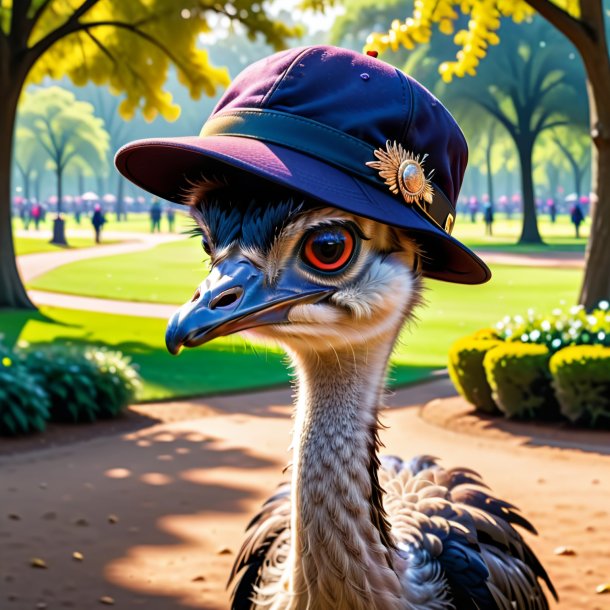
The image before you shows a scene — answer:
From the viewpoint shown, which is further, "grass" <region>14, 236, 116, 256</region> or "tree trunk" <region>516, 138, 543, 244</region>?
"tree trunk" <region>516, 138, 543, 244</region>

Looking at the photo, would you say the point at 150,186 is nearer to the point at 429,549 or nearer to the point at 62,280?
the point at 429,549

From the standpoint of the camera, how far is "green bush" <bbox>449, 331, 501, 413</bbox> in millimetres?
10008

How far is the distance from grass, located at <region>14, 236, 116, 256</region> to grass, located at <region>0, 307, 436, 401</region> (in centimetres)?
1980

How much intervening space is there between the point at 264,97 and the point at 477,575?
5.18 ft

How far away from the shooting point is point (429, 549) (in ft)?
9.61

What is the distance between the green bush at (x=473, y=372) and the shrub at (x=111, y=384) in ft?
11.1

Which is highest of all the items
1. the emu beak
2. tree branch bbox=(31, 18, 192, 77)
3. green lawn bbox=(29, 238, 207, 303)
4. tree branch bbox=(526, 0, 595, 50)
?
tree branch bbox=(31, 18, 192, 77)

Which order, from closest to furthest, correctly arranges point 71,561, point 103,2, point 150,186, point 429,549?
point 150,186, point 429,549, point 71,561, point 103,2

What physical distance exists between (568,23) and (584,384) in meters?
5.04

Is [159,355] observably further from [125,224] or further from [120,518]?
[125,224]

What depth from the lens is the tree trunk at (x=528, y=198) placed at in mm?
41812

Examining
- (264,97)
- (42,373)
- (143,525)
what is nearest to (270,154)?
(264,97)

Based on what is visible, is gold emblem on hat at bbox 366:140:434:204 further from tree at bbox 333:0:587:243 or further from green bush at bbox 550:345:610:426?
tree at bbox 333:0:587:243

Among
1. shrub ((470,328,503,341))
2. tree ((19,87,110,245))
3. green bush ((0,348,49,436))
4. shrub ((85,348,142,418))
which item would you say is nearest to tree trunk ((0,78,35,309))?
shrub ((85,348,142,418))
